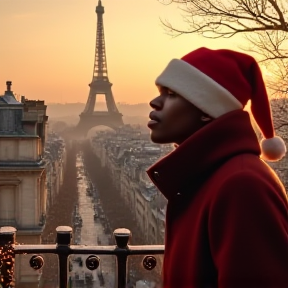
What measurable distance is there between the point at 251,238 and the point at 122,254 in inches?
92.4

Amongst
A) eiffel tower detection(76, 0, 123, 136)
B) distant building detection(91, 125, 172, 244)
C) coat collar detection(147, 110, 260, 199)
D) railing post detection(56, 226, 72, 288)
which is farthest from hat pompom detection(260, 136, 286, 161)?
eiffel tower detection(76, 0, 123, 136)

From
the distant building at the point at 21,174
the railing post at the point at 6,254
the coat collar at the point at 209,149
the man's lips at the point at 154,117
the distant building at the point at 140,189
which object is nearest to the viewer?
the coat collar at the point at 209,149

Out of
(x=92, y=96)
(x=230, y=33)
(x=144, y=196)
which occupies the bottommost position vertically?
(x=144, y=196)

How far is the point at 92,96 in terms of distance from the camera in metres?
67.6

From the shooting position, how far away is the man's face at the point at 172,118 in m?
1.84

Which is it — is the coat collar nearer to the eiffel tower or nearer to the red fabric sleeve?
the red fabric sleeve

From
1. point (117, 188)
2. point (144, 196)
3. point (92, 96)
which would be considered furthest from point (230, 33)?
point (92, 96)

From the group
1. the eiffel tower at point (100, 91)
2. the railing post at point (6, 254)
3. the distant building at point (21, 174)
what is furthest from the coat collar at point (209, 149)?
the eiffel tower at point (100, 91)

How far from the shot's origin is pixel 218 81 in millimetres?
1812

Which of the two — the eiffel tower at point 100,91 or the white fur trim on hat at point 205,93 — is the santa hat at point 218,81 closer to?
the white fur trim on hat at point 205,93

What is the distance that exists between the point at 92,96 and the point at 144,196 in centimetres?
3929

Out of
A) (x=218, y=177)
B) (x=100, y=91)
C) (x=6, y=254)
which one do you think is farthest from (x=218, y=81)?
(x=100, y=91)

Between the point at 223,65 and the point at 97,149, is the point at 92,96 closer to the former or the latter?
the point at 97,149

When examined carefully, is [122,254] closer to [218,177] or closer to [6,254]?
[6,254]
